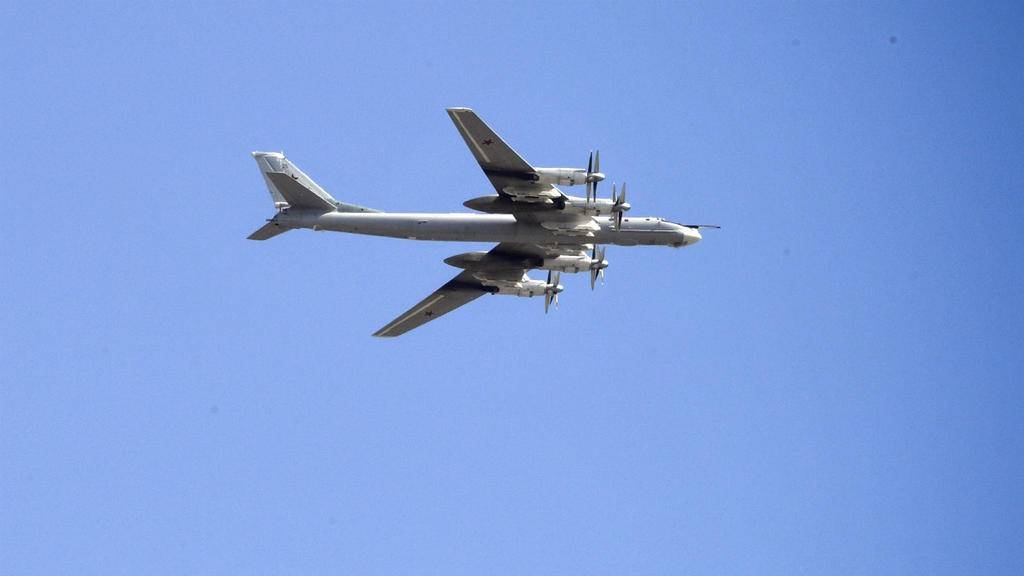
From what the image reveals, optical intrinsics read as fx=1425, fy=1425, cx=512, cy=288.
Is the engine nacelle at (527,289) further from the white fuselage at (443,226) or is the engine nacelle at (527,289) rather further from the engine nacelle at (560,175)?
the engine nacelle at (560,175)

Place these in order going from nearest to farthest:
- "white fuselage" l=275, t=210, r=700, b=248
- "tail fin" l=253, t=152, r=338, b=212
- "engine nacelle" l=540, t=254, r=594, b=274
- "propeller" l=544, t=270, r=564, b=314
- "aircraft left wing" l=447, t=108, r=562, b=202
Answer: "aircraft left wing" l=447, t=108, r=562, b=202 < "white fuselage" l=275, t=210, r=700, b=248 < "tail fin" l=253, t=152, r=338, b=212 < "engine nacelle" l=540, t=254, r=594, b=274 < "propeller" l=544, t=270, r=564, b=314

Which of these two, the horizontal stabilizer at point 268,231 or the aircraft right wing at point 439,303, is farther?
the aircraft right wing at point 439,303

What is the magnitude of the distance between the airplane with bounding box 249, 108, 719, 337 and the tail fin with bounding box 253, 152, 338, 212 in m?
0.04

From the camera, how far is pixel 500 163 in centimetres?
5825

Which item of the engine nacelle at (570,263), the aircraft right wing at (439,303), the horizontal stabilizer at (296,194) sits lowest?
the aircraft right wing at (439,303)

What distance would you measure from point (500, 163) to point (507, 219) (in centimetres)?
382

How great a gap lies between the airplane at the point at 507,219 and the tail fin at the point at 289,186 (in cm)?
4

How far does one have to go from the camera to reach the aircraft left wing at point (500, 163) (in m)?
56.4

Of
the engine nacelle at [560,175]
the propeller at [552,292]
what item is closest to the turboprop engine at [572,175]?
the engine nacelle at [560,175]

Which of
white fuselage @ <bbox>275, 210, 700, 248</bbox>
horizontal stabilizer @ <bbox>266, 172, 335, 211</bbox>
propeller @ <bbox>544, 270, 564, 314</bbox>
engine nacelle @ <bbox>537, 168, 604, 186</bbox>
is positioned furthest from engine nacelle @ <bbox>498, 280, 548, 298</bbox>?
horizontal stabilizer @ <bbox>266, 172, 335, 211</bbox>

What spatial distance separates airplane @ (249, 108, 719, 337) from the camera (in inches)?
2313

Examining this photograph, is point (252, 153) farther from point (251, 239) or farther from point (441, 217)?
point (441, 217)

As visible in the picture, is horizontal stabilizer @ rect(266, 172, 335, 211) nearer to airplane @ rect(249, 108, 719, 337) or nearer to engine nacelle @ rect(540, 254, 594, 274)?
airplane @ rect(249, 108, 719, 337)

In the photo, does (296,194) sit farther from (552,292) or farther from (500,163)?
(552,292)
